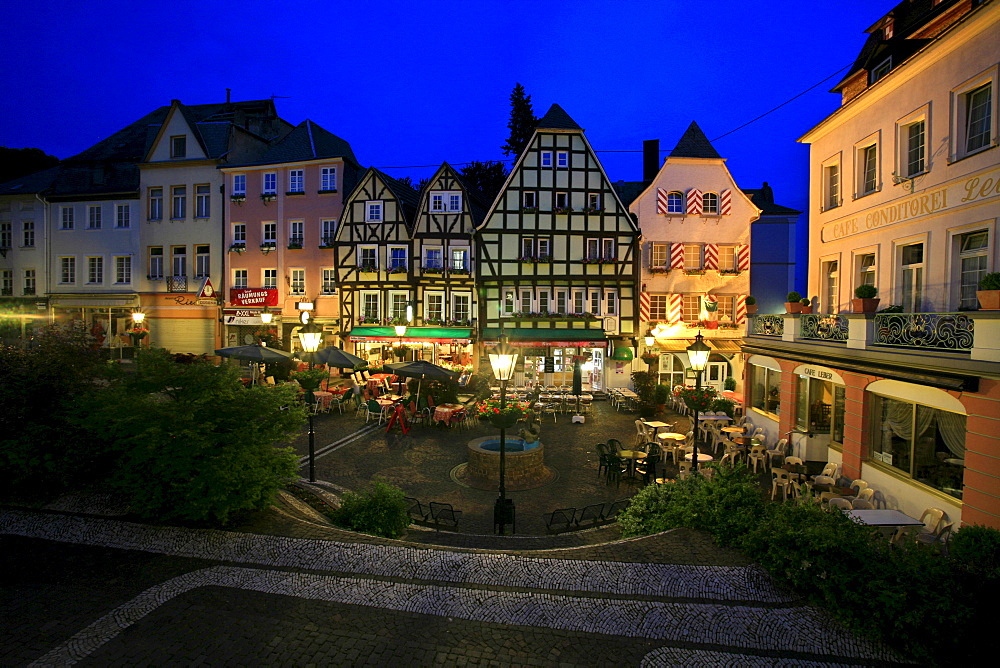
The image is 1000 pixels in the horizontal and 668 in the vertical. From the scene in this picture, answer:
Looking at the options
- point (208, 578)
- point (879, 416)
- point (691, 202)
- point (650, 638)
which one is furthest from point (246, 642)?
point (691, 202)

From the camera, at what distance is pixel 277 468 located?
7168 mm

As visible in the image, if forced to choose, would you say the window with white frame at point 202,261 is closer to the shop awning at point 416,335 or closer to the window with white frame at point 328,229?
the window with white frame at point 328,229

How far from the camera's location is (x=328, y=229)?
2705 cm

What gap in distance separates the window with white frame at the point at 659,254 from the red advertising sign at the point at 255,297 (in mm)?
19189

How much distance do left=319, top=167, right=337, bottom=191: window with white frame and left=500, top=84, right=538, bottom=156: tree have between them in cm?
1382

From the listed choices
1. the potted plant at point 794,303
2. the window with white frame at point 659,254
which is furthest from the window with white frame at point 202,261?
the potted plant at point 794,303

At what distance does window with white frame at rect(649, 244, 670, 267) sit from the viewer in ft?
78.2

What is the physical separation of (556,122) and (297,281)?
16128mm

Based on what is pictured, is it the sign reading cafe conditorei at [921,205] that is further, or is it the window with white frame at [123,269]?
the window with white frame at [123,269]

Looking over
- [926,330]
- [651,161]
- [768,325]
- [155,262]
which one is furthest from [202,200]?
[926,330]

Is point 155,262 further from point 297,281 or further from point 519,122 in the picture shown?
point 519,122

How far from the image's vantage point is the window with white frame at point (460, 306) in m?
25.6

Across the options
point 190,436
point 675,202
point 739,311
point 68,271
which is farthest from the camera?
point 68,271

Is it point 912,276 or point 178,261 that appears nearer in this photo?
point 912,276
